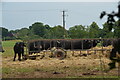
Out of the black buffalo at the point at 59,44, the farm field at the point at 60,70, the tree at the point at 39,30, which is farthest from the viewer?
the tree at the point at 39,30

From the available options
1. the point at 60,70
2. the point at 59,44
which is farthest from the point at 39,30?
the point at 60,70

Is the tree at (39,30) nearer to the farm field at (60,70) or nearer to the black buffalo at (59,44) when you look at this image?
the black buffalo at (59,44)

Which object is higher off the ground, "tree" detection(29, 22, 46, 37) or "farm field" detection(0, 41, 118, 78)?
"tree" detection(29, 22, 46, 37)

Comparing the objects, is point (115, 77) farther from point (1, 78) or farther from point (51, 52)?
point (51, 52)

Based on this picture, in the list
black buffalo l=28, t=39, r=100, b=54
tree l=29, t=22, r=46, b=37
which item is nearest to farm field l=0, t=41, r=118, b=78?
black buffalo l=28, t=39, r=100, b=54

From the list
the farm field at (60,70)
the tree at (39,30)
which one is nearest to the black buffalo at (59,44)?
the farm field at (60,70)

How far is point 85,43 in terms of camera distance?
Answer: 28172mm

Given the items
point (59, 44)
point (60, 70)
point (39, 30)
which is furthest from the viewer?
point (39, 30)

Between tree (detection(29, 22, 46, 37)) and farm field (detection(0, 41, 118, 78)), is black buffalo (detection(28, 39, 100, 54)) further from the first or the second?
tree (detection(29, 22, 46, 37))

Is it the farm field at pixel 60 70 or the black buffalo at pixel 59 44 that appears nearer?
the farm field at pixel 60 70

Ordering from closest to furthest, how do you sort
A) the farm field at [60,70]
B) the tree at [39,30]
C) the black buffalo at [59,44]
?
1. the farm field at [60,70]
2. the black buffalo at [59,44]
3. the tree at [39,30]

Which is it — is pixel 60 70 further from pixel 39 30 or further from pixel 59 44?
pixel 39 30

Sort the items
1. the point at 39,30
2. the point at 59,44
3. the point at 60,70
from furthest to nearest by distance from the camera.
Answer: the point at 39,30
the point at 59,44
the point at 60,70

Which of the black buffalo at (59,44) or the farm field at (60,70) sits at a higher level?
the black buffalo at (59,44)
